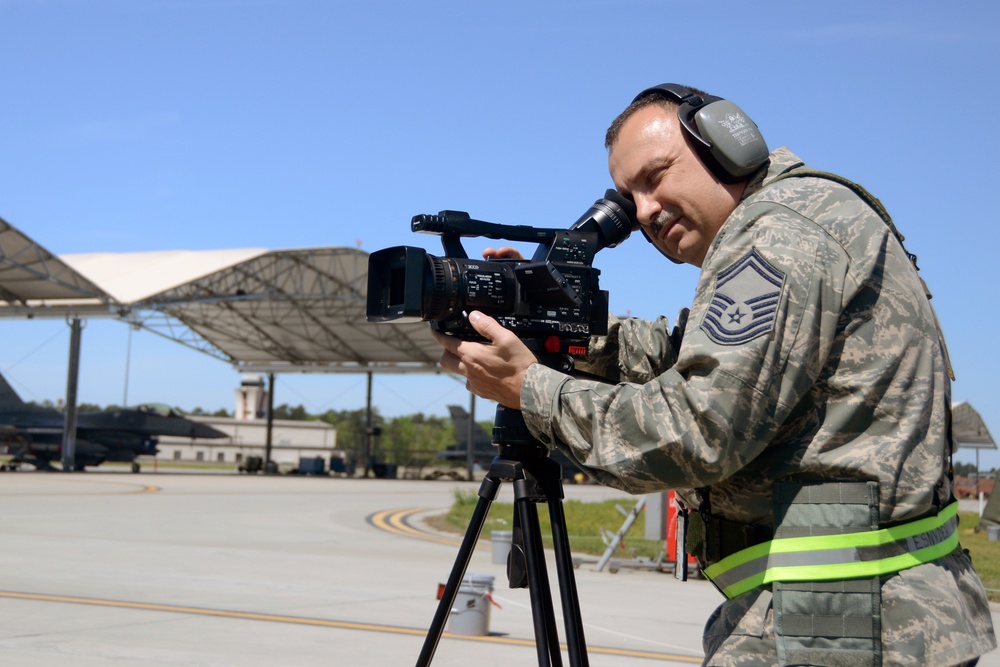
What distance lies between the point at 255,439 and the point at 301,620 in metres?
81.9

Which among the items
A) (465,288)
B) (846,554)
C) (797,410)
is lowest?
(846,554)

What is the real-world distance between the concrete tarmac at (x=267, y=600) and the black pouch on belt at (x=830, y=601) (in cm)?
476

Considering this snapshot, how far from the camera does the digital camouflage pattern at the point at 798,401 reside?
2012 millimetres

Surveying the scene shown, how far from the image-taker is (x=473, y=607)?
7.68 m

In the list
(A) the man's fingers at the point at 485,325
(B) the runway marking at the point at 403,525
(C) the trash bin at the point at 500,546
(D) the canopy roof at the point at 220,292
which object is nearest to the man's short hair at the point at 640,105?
(A) the man's fingers at the point at 485,325

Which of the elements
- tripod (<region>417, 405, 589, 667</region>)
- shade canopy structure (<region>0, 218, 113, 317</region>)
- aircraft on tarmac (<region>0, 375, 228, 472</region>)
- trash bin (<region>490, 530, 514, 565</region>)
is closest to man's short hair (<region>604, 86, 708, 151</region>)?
tripod (<region>417, 405, 589, 667</region>)

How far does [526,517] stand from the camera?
118 inches

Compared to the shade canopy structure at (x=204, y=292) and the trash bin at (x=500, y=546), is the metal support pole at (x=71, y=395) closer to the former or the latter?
the shade canopy structure at (x=204, y=292)

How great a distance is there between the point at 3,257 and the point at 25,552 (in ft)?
82.4

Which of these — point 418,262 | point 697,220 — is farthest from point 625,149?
point 418,262

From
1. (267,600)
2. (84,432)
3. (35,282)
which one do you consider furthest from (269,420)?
(267,600)

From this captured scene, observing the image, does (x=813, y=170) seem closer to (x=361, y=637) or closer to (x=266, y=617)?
(x=361, y=637)

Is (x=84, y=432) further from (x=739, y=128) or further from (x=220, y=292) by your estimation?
(x=739, y=128)

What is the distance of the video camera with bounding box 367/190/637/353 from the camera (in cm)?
268
